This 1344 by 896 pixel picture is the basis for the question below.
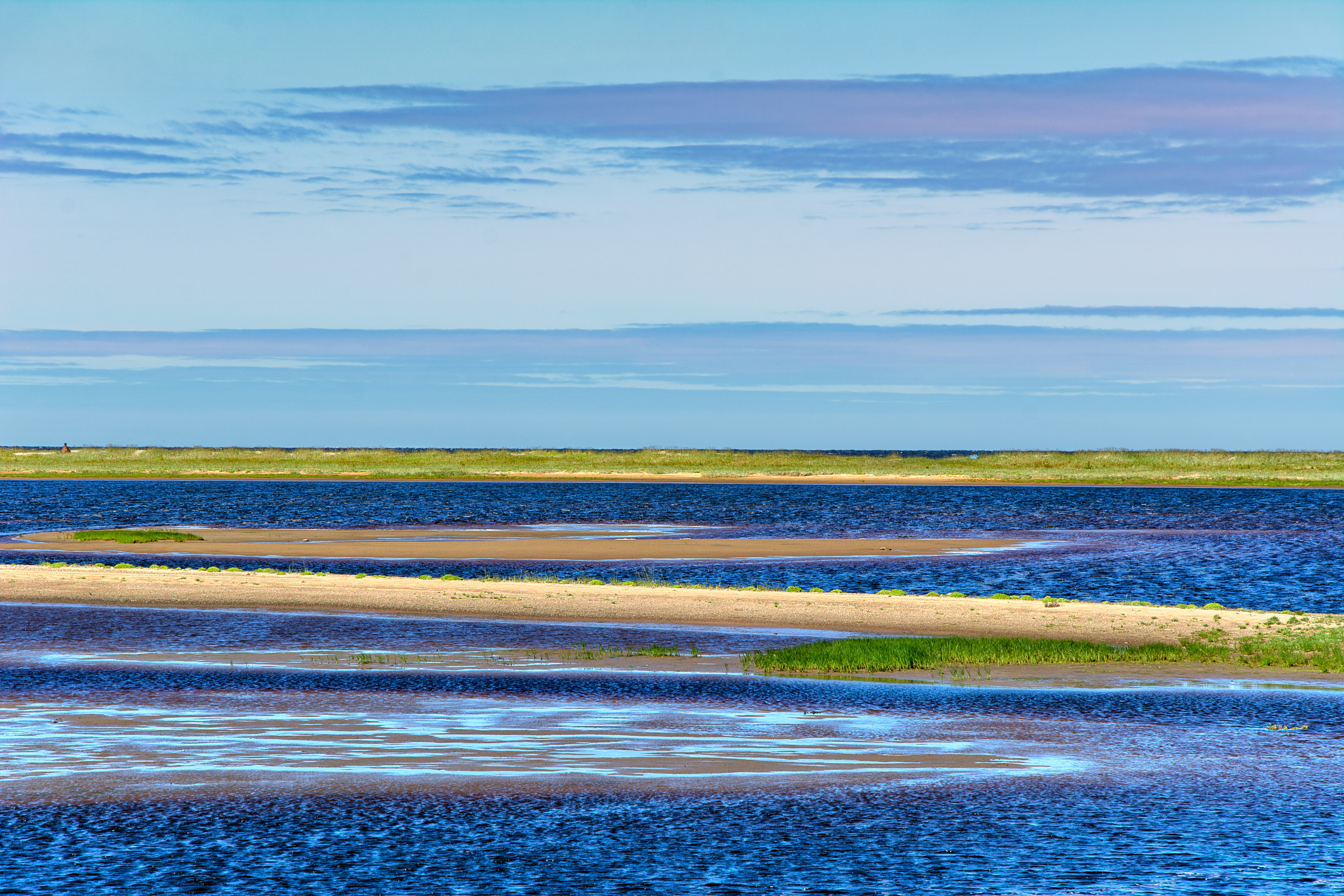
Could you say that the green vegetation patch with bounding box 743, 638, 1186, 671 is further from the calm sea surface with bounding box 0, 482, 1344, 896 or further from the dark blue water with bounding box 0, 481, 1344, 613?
the dark blue water with bounding box 0, 481, 1344, 613

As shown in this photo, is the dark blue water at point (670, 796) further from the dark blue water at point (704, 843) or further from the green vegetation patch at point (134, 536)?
the green vegetation patch at point (134, 536)

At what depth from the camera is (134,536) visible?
202 feet

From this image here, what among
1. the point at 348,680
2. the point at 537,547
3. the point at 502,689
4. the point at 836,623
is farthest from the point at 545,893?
the point at 537,547

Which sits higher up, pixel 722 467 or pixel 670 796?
pixel 722 467

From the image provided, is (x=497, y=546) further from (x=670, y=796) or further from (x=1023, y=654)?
(x=670, y=796)

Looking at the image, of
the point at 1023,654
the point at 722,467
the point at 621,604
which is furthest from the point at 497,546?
the point at 722,467

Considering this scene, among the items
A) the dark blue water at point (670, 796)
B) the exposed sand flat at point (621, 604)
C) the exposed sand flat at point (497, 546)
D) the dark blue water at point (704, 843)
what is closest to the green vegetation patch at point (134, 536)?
the exposed sand flat at point (497, 546)

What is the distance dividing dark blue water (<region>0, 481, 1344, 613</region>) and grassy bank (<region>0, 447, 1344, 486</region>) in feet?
35.4

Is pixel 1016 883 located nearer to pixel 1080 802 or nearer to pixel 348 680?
pixel 1080 802

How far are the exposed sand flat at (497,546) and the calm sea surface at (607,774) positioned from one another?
77.4ft

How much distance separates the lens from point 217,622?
3297 centimetres

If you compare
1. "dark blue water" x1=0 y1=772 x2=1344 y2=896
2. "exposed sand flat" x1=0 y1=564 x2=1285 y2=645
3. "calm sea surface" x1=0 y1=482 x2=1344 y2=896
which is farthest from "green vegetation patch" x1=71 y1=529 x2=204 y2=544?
"dark blue water" x1=0 y1=772 x2=1344 y2=896

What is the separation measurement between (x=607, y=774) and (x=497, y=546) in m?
45.6

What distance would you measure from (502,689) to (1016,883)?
11.9 metres
